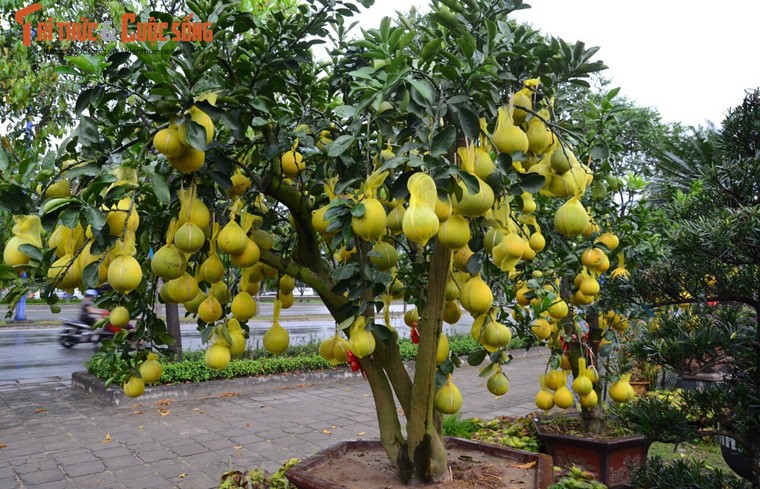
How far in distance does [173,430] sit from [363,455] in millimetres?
3705

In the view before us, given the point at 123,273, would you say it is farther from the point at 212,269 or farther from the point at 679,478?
the point at 679,478

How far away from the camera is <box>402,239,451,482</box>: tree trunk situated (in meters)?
2.25

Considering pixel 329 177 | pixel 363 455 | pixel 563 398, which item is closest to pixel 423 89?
pixel 329 177


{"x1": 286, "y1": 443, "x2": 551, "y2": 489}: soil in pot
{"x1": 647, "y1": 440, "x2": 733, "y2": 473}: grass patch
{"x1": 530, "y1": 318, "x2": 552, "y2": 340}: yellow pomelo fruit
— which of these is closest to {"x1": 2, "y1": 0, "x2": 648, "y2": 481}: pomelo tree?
{"x1": 286, "y1": 443, "x2": 551, "y2": 489}: soil in pot

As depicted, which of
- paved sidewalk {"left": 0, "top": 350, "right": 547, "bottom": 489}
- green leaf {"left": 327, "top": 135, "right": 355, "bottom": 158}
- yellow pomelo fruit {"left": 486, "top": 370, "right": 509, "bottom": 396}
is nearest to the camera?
green leaf {"left": 327, "top": 135, "right": 355, "bottom": 158}

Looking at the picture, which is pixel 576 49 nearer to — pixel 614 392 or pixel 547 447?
pixel 614 392

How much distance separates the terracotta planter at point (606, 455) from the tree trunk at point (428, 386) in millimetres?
2162

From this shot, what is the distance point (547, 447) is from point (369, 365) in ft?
8.47

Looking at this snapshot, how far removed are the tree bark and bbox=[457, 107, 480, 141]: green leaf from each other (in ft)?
2.09

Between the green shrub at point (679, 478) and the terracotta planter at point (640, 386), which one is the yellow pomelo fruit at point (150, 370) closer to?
the green shrub at point (679, 478)

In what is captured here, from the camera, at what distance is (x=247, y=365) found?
332 inches

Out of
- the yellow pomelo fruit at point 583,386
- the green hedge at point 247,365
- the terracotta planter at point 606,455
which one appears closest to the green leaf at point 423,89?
the yellow pomelo fruit at point 583,386

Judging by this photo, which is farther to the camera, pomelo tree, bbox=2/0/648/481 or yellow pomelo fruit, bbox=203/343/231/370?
yellow pomelo fruit, bbox=203/343/231/370

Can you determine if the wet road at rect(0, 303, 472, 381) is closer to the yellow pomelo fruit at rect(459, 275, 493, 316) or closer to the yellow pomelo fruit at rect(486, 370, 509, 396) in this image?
the yellow pomelo fruit at rect(486, 370, 509, 396)
